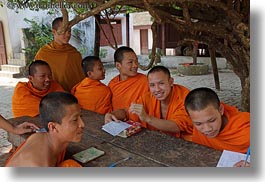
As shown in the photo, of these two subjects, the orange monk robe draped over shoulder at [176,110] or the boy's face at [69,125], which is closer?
the boy's face at [69,125]

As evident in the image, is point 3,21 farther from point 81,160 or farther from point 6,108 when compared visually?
point 81,160

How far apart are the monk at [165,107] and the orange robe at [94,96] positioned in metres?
0.58

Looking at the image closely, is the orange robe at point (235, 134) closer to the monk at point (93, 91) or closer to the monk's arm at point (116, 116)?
the monk's arm at point (116, 116)

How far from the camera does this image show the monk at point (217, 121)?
1.62 metres

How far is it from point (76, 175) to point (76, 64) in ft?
7.57

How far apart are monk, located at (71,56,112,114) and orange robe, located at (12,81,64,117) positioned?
1.15 feet

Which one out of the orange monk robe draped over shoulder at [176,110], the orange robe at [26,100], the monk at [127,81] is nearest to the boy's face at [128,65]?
the monk at [127,81]

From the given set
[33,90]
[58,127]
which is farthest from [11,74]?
[58,127]

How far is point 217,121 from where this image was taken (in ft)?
5.39

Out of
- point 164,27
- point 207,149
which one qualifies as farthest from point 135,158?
point 164,27

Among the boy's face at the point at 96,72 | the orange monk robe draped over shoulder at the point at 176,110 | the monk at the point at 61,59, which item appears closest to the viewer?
the orange monk robe draped over shoulder at the point at 176,110

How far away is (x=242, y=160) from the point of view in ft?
4.19

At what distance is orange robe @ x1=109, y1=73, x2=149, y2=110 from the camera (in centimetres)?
265

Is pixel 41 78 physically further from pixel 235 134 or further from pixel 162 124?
pixel 235 134
